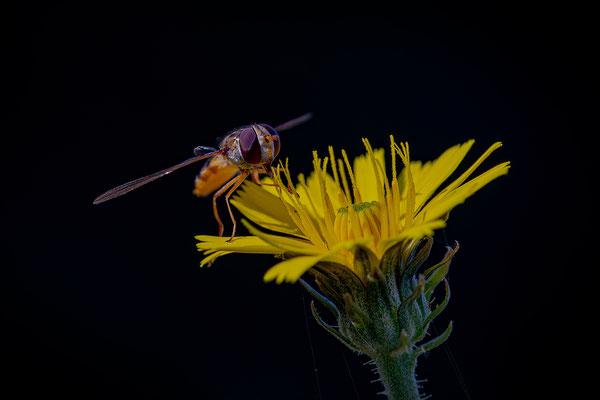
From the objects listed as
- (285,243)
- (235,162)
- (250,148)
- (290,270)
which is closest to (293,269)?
(290,270)

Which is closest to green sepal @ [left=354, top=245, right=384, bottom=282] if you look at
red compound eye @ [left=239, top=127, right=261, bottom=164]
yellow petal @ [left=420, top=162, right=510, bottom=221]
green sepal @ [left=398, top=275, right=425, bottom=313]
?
green sepal @ [left=398, top=275, right=425, bottom=313]

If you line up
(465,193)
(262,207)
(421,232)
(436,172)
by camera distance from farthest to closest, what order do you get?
(262,207), (436,172), (465,193), (421,232)

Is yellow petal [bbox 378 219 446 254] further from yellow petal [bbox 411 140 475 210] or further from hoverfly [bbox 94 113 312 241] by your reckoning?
hoverfly [bbox 94 113 312 241]

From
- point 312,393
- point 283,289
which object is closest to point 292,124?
point 283,289

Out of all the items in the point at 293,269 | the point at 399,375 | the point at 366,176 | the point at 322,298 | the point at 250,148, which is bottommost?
the point at 399,375

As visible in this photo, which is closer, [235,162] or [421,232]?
[421,232]

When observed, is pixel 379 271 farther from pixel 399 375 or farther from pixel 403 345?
pixel 399 375

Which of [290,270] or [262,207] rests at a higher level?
[262,207]
